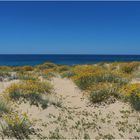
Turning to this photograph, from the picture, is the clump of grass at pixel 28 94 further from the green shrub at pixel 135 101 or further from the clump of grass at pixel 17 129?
the green shrub at pixel 135 101

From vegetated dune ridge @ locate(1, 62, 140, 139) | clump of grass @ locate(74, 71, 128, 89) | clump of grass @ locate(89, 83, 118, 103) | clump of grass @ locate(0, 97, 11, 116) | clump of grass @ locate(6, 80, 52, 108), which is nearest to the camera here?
vegetated dune ridge @ locate(1, 62, 140, 139)

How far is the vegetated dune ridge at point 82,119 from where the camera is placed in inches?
328

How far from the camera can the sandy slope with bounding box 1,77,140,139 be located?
836 centimetres

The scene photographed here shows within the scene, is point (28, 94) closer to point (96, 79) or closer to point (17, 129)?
point (17, 129)

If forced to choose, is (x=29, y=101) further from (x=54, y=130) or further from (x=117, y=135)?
Answer: (x=117, y=135)

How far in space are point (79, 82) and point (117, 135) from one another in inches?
223

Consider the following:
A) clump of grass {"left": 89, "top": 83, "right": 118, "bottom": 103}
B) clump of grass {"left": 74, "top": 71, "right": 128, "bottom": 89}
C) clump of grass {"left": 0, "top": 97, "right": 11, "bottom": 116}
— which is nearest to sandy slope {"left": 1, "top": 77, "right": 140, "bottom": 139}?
clump of grass {"left": 89, "top": 83, "right": 118, "bottom": 103}

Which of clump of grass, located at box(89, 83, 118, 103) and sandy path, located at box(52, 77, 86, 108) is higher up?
clump of grass, located at box(89, 83, 118, 103)

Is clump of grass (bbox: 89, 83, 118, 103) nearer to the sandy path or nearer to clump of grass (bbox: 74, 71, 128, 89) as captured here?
the sandy path

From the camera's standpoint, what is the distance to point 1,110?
30.6ft

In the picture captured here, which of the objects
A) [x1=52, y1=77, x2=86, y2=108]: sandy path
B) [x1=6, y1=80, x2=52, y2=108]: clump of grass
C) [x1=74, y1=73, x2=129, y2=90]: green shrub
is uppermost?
[x1=74, y1=73, x2=129, y2=90]: green shrub

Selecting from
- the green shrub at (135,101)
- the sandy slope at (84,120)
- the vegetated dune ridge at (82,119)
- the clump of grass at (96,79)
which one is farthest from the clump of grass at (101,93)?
the clump of grass at (96,79)

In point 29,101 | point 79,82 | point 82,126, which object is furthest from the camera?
point 79,82

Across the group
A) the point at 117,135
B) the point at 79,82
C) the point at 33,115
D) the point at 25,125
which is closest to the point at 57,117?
the point at 33,115
